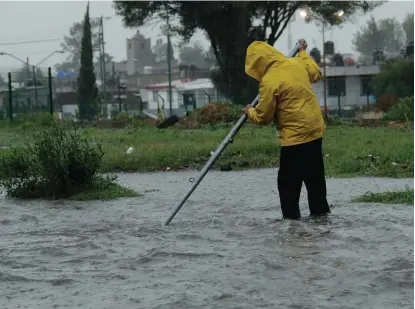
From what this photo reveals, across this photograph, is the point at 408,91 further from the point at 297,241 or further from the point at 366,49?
the point at 366,49

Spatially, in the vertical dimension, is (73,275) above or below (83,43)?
below

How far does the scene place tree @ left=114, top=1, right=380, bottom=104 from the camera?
3956 cm

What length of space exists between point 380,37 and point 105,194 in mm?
126593

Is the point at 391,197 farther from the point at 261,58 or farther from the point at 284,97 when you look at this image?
the point at 261,58

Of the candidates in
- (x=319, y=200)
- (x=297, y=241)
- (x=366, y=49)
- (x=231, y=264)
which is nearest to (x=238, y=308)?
(x=231, y=264)

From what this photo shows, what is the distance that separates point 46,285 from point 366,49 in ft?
427

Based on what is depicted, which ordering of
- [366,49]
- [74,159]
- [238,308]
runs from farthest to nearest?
1. [366,49]
2. [74,159]
3. [238,308]

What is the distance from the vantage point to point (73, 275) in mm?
5387

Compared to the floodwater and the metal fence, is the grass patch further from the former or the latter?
the metal fence

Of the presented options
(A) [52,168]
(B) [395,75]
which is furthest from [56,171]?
(B) [395,75]

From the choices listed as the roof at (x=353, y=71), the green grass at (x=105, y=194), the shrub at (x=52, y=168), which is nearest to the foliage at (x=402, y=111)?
the green grass at (x=105, y=194)

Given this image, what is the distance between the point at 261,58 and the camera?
7227mm

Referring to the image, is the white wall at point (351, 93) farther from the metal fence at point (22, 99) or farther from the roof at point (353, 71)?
the metal fence at point (22, 99)

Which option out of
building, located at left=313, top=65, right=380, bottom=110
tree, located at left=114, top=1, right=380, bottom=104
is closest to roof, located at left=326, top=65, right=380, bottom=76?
building, located at left=313, top=65, right=380, bottom=110
